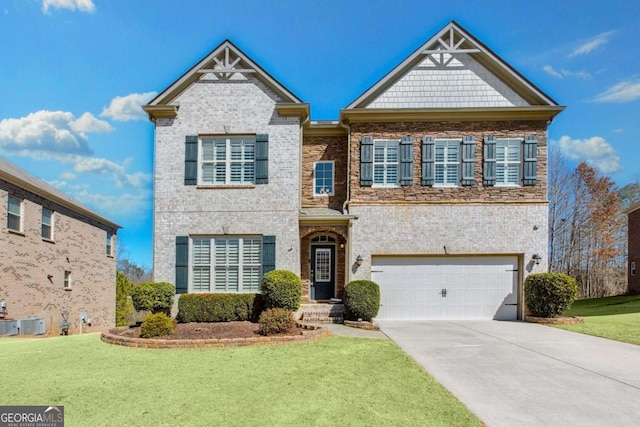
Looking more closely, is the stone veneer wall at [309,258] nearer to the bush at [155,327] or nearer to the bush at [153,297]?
the bush at [153,297]

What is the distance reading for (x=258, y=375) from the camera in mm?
6461

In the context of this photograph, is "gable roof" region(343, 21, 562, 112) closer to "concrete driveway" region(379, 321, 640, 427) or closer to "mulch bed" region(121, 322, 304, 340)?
"concrete driveway" region(379, 321, 640, 427)

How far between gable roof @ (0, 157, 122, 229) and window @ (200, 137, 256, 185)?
784 centimetres

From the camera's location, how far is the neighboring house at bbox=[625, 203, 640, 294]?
24344 mm

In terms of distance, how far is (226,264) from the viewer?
13.7 meters

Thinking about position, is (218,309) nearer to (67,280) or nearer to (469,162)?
(469,162)

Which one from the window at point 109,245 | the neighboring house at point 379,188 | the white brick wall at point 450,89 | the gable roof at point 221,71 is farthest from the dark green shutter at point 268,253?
the window at point 109,245

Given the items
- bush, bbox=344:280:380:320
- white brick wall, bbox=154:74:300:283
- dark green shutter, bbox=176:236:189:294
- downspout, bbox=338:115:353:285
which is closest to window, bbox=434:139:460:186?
downspout, bbox=338:115:353:285

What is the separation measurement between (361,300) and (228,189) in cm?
579

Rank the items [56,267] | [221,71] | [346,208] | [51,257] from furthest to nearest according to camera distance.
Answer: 1. [56,267]
2. [51,257]
3. [346,208]
4. [221,71]

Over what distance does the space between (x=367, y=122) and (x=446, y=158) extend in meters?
3.05

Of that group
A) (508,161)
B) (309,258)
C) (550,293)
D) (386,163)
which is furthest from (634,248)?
(309,258)

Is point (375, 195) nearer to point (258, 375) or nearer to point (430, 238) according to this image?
point (430, 238)

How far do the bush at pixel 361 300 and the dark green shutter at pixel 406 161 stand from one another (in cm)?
387
